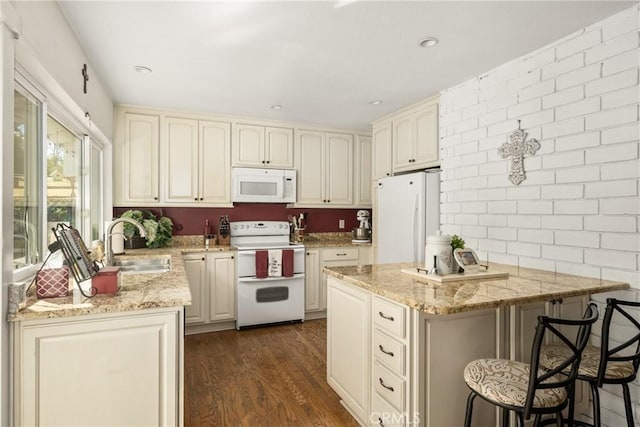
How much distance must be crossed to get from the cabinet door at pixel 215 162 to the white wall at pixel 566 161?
8.24 ft

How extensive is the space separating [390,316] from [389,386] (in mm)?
357

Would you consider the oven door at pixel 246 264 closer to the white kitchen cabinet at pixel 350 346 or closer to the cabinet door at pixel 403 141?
the white kitchen cabinet at pixel 350 346

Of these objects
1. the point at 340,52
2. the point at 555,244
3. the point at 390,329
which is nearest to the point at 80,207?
the point at 340,52

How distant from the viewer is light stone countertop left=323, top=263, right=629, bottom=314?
1527 mm

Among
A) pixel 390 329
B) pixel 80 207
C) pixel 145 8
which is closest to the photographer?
pixel 390 329

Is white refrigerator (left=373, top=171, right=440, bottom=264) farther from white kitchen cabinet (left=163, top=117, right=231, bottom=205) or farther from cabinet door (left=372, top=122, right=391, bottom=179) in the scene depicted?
white kitchen cabinet (left=163, top=117, right=231, bottom=205)

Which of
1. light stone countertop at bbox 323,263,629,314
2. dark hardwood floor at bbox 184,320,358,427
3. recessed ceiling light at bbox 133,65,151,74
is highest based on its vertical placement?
recessed ceiling light at bbox 133,65,151,74

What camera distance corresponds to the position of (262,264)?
373 centimetres

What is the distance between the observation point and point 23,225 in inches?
70.6

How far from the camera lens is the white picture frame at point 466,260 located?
2033 mm

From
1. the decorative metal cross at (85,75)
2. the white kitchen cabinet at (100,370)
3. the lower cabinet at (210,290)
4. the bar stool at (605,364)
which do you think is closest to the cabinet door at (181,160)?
the lower cabinet at (210,290)

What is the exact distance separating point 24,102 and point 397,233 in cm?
290

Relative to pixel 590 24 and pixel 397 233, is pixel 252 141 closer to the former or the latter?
pixel 397 233

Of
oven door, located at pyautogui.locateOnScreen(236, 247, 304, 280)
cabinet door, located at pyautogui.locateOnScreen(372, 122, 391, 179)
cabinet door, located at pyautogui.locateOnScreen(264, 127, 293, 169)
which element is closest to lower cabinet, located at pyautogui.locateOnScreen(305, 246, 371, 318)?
oven door, located at pyautogui.locateOnScreen(236, 247, 304, 280)
